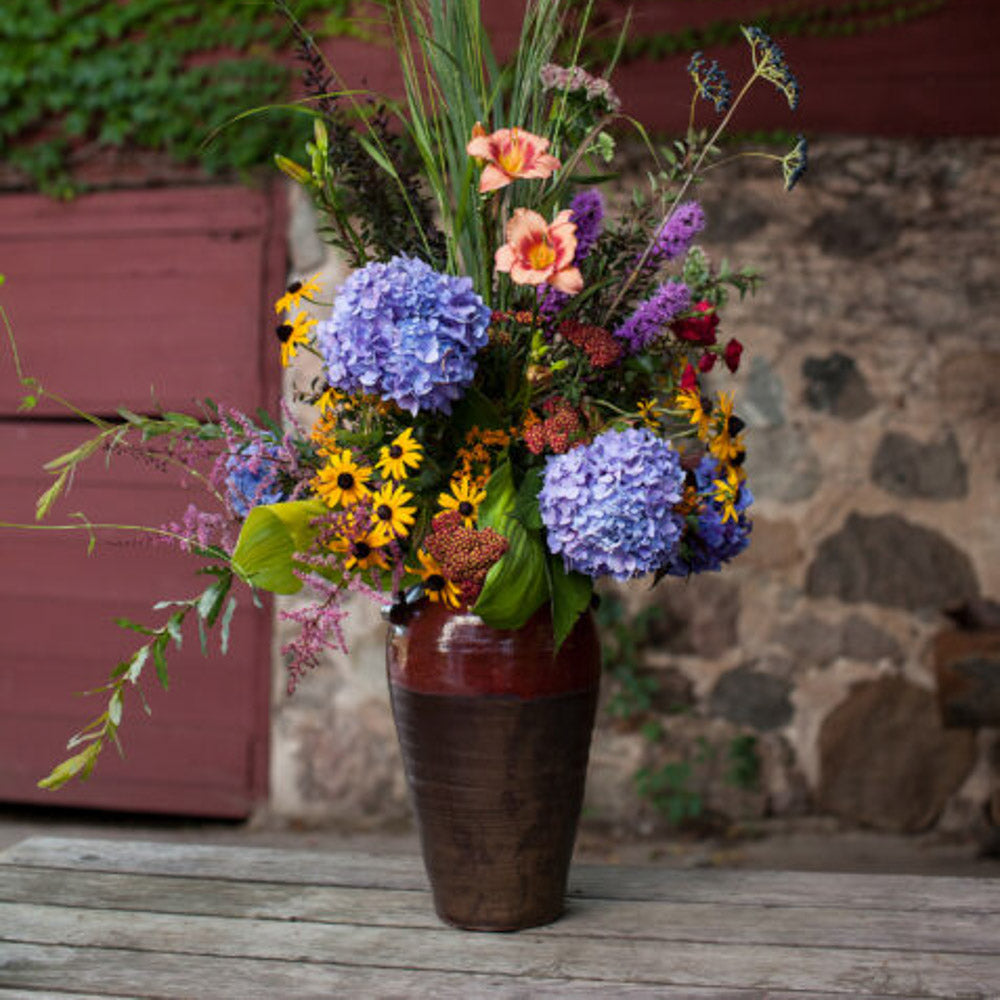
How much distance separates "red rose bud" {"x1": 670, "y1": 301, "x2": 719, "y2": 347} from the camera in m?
1.28

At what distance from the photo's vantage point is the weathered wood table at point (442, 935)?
1.13 m

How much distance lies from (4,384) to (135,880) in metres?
2.50

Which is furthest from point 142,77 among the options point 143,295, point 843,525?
point 843,525

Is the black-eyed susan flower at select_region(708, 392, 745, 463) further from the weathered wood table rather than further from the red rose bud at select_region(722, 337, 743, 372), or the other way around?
the weathered wood table

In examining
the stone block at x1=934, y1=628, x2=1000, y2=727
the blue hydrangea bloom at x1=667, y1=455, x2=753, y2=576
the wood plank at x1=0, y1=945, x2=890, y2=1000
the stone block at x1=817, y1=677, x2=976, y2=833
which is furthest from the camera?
the stone block at x1=817, y1=677, x2=976, y2=833

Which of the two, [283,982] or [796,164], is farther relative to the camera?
[796,164]

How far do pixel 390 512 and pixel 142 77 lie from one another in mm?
2785

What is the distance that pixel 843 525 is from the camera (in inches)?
124

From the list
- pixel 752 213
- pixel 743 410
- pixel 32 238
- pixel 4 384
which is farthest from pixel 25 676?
pixel 752 213

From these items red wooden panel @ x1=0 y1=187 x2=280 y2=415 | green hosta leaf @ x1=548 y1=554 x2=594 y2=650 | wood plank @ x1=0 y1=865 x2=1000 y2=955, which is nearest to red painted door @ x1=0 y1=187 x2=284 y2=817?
red wooden panel @ x1=0 y1=187 x2=280 y2=415

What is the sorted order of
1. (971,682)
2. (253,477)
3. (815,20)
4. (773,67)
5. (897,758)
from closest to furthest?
(773,67) → (253,477) → (971,682) → (897,758) → (815,20)

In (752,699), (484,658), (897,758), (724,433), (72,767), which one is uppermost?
(724,433)

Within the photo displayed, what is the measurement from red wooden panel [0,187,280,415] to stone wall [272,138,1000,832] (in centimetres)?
131

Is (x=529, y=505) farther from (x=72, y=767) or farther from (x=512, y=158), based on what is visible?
(x=72, y=767)
